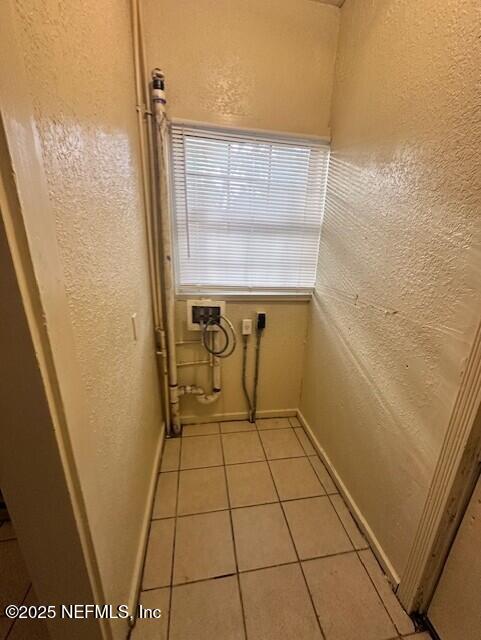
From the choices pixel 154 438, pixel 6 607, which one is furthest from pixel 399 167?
pixel 6 607

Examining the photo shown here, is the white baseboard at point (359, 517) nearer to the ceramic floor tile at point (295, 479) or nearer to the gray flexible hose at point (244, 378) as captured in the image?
the ceramic floor tile at point (295, 479)

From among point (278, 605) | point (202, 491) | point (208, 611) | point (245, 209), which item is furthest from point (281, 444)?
point (245, 209)

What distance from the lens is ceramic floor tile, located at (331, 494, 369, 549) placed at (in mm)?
1225

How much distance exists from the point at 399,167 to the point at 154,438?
1826 millimetres

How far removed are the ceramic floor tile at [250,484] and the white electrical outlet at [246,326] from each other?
842 mm

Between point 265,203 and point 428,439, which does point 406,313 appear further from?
point 265,203

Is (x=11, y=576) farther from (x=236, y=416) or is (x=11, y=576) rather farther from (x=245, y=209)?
(x=245, y=209)

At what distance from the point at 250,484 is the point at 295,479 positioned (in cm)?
28

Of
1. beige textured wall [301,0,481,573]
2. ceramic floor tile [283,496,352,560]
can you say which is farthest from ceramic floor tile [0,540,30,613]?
beige textured wall [301,0,481,573]

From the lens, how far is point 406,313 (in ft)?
3.27

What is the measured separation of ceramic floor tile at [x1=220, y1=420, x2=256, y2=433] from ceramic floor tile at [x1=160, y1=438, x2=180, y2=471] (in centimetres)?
34

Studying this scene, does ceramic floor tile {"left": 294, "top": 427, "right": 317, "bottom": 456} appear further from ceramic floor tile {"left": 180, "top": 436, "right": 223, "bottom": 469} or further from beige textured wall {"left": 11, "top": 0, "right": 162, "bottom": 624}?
beige textured wall {"left": 11, "top": 0, "right": 162, "bottom": 624}

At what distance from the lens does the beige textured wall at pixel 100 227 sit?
56cm

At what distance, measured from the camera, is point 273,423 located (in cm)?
203
